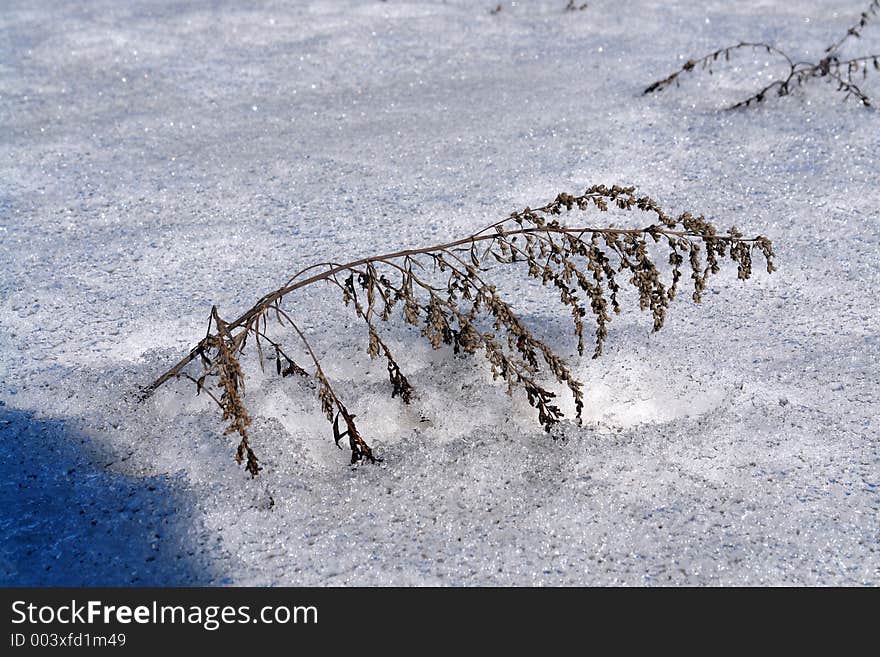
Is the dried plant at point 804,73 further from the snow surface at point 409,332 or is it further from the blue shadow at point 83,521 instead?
the blue shadow at point 83,521

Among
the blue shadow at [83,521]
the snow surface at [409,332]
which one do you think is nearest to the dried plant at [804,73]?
the snow surface at [409,332]

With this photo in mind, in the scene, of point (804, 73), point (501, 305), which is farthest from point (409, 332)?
point (804, 73)

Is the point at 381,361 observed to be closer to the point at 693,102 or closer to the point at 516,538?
the point at 516,538

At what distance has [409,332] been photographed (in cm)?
239

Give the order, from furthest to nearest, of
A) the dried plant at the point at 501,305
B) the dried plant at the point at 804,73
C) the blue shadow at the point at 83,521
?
A: the dried plant at the point at 804,73 < the dried plant at the point at 501,305 < the blue shadow at the point at 83,521

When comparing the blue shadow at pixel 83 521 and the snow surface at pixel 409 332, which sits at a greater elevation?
the snow surface at pixel 409 332

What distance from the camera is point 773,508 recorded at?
1.88 meters

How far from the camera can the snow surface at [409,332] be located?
1.82 metres

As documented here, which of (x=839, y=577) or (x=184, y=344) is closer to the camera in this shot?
(x=839, y=577)

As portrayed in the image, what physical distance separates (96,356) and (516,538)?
3.92 feet

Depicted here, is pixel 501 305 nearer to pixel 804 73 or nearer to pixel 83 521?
pixel 83 521

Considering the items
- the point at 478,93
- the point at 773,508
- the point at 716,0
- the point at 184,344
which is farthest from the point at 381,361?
the point at 716,0

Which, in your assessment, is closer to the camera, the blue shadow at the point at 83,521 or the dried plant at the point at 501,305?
the blue shadow at the point at 83,521

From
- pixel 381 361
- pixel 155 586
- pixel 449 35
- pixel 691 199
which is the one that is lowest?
pixel 155 586
